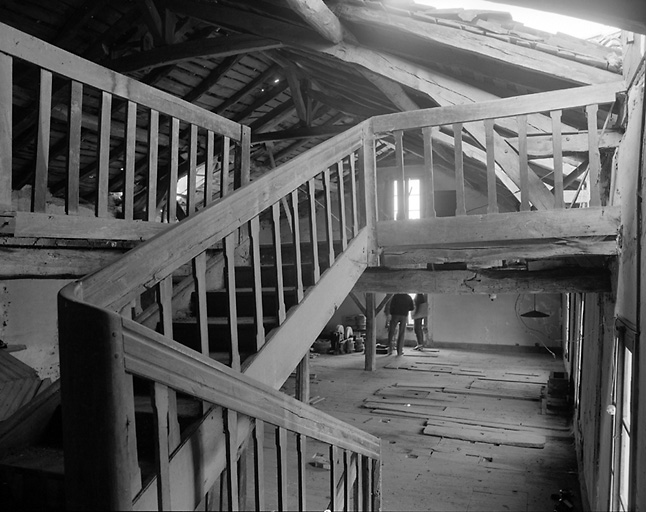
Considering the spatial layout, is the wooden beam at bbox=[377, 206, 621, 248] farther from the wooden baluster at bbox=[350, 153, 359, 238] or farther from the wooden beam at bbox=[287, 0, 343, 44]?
the wooden beam at bbox=[287, 0, 343, 44]

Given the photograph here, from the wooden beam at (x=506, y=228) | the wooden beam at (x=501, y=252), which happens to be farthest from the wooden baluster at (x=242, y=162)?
the wooden beam at (x=501, y=252)

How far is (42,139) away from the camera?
89.6 inches

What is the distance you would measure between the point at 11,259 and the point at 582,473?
216 inches

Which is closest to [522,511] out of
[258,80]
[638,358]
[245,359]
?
[638,358]

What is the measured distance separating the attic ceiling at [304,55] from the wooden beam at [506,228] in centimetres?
111

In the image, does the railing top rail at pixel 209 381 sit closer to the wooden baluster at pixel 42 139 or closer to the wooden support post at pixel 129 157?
the wooden baluster at pixel 42 139

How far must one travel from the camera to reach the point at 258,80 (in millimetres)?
8633

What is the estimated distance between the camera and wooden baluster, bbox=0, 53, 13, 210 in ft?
6.96

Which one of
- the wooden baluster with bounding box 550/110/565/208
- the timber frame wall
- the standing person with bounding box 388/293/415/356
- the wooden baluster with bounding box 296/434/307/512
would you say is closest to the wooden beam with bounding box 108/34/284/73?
the timber frame wall

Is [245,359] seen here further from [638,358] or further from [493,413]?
[493,413]

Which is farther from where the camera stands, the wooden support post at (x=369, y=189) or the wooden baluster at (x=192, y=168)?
the wooden support post at (x=369, y=189)

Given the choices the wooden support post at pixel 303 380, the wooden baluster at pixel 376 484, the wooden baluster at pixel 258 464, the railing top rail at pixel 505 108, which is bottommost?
the wooden support post at pixel 303 380

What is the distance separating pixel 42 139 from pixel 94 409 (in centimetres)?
155

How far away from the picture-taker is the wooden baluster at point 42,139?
2277 millimetres
